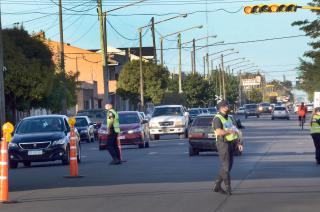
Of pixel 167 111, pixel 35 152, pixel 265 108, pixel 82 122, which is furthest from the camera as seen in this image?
pixel 265 108

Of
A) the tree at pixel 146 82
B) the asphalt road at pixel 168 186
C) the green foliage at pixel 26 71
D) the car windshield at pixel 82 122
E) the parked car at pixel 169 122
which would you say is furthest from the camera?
the tree at pixel 146 82

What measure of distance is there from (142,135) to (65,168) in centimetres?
1283

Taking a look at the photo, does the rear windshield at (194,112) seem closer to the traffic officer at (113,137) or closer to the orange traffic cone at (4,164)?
the traffic officer at (113,137)

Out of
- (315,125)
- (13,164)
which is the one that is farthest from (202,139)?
(13,164)

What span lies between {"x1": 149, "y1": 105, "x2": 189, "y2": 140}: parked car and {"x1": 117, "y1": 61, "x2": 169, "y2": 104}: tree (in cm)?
3171

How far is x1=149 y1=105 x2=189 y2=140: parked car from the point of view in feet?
160

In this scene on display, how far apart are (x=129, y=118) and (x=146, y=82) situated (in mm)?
42295

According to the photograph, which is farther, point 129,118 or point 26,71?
point 26,71

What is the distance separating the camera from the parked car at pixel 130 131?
38.8 m

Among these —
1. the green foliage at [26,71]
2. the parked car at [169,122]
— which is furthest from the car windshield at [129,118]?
the green foliage at [26,71]

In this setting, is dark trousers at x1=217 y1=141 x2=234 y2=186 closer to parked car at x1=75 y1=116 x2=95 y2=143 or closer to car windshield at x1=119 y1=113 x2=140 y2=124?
car windshield at x1=119 y1=113 x2=140 y2=124

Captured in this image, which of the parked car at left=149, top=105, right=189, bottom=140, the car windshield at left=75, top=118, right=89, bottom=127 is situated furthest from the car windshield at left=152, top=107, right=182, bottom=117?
the car windshield at left=75, top=118, right=89, bottom=127

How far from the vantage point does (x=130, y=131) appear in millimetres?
38781

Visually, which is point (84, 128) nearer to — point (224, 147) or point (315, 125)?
point (315, 125)
